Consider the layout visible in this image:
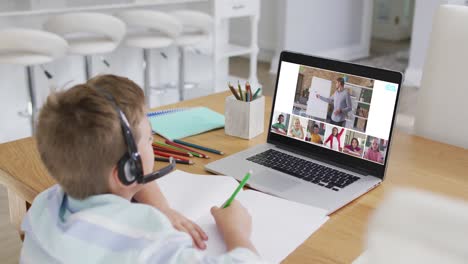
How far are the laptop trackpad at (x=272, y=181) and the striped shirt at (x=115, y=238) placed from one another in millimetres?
324

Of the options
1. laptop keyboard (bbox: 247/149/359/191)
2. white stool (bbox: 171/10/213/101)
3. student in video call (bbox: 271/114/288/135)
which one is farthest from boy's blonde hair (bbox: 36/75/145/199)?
white stool (bbox: 171/10/213/101)

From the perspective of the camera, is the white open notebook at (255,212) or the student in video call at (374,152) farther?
the student in video call at (374,152)

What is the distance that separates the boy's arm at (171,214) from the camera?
34.3 inches

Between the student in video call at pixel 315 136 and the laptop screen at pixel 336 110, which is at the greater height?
the laptop screen at pixel 336 110

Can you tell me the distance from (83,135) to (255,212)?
0.38m

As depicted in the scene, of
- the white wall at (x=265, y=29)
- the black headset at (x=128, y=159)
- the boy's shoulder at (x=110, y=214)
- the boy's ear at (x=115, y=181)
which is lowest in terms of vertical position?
the white wall at (x=265, y=29)

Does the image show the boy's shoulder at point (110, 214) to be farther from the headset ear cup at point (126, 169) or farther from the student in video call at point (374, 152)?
the student in video call at point (374, 152)

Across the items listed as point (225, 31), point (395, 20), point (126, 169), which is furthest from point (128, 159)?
point (395, 20)

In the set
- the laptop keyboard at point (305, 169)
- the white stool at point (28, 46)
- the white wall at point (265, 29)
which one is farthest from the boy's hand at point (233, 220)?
the white wall at point (265, 29)

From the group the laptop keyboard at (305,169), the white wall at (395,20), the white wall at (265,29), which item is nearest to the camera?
the laptop keyboard at (305,169)

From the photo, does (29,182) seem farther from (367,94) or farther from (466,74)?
(466,74)

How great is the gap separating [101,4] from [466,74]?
2.41 meters

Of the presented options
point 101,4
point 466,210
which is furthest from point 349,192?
point 101,4

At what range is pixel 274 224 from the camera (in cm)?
93
